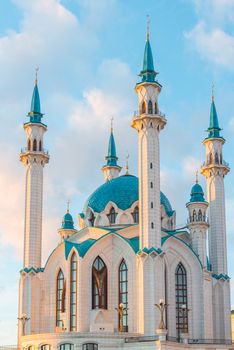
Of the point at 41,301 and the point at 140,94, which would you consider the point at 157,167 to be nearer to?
the point at 140,94

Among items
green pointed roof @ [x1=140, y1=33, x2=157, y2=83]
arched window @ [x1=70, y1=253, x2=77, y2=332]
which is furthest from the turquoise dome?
green pointed roof @ [x1=140, y1=33, x2=157, y2=83]

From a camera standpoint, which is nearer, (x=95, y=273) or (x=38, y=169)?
(x=95, y=273)

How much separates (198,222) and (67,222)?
18.3 m

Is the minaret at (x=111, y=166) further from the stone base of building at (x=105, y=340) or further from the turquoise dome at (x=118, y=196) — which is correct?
the stone base of building at (x=105, y=340)

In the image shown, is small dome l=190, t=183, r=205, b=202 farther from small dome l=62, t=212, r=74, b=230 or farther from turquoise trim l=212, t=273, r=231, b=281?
small dome l=62, t=212, r=74, b=230

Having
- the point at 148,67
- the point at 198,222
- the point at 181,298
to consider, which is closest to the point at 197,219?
the point at 198,222

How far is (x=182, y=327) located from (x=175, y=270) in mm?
4865

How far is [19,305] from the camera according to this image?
58.0 metres

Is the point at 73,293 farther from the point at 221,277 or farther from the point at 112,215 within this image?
the point at 221,277

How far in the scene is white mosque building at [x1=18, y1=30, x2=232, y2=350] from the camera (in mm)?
51625

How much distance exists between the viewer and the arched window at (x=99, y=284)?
55625 millimetres

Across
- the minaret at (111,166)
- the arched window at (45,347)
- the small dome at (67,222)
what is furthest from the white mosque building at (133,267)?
the minaret at (111,166)

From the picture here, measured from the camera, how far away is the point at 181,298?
56.7m

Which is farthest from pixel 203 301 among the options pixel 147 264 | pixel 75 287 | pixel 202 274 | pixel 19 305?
pixel 19 305
